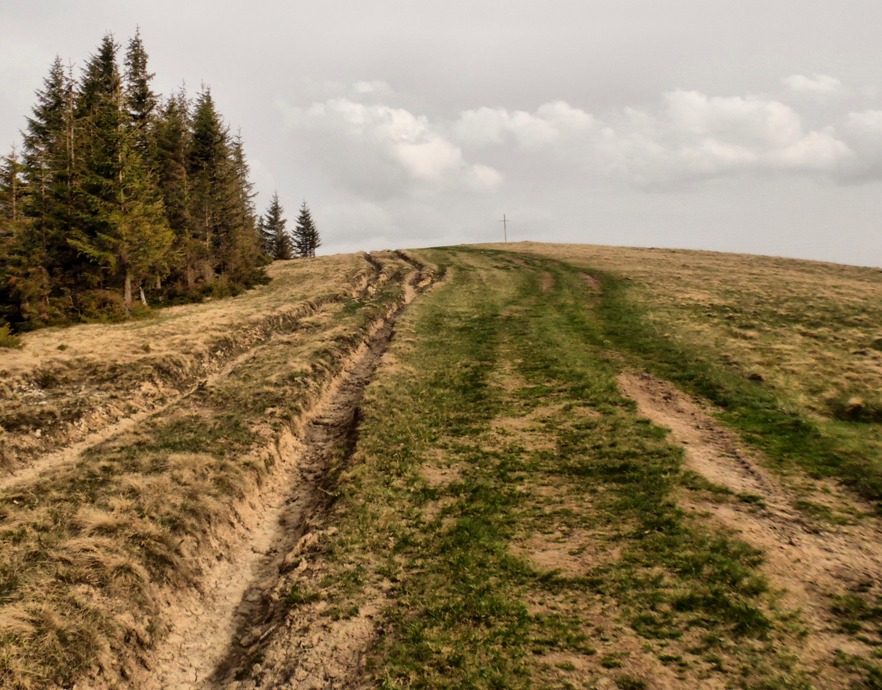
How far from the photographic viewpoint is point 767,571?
9.11 metres

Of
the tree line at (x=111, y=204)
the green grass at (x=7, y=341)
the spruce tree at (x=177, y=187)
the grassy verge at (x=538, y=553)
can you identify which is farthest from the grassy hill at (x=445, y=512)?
the spruce tree at (x=177, y=187)

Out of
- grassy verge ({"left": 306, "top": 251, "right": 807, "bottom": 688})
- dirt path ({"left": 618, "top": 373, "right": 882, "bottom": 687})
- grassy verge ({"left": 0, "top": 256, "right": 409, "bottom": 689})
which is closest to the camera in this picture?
grassy verge ({"left": 306, "top": 251, "right": 807, "bottom": 688})

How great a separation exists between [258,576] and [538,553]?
627cm

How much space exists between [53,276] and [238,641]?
3164 centimetres

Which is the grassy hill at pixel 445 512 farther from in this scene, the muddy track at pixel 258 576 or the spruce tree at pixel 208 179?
the spruce tree at pixel 208 179

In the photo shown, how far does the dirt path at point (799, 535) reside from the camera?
7.91 metres

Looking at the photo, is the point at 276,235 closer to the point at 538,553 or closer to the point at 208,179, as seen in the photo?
the point at 208,179

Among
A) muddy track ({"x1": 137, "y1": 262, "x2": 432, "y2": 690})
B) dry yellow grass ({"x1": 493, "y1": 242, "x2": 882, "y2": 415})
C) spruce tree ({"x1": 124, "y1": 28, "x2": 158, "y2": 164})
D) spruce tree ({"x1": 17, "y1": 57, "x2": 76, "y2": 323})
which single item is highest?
spruce tree ({"x1": 124, "y1": 28, "x2": 158, "y2": 164})

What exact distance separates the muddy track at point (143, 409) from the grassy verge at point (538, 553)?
846cm

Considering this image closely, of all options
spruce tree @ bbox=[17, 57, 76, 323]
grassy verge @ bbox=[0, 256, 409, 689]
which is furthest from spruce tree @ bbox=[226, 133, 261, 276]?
grassy verge @ bbox=[0, 256, 409, 689]

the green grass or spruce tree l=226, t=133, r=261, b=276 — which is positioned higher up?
spruce tree l=226, t=133, r=261, b=276

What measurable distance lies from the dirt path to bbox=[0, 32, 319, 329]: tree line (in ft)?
114

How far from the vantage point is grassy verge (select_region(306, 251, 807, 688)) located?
7508 millimetres

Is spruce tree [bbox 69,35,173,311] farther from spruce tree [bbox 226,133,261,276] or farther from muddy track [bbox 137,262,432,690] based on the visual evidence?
muddy track [bbox 137,262,432,690]
